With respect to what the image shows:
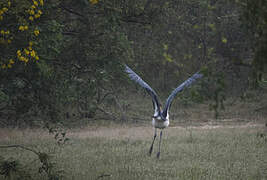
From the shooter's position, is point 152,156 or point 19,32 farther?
point 152,156

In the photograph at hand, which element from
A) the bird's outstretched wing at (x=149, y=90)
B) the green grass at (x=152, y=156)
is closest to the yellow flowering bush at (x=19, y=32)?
the green grass at (x=152, y=156)

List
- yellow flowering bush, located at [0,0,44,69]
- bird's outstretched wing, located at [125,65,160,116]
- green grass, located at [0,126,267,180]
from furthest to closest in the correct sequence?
bird's outstretched wing, located at [125,65,160,116] < green grass, located at [0,126,267,180] < yellow flowering bush, located at [0,0,44,69]

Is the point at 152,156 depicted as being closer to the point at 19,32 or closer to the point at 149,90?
the point at 149,90

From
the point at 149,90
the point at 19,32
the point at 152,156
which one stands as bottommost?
the point at 152,156

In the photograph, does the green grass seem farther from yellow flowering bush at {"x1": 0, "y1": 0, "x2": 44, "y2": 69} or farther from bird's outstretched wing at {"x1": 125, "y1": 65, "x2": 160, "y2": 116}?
yellow flowering bush at {"x1": 0, "y1": 0, "x2": 44, "y2": 69}

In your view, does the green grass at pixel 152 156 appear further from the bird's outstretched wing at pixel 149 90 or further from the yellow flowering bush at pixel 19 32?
the yellow flowering bush at pixel 19 32

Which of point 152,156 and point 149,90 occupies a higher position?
point 149,90

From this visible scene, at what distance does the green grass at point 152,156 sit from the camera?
303 inches

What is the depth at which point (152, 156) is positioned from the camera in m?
9.68

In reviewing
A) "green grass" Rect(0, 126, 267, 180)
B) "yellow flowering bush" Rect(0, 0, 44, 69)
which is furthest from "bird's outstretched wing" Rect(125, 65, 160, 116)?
"yellow flowering bush" Rect(0, 0, 44, 69)

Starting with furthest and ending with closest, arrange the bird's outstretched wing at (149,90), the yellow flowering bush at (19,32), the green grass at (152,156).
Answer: the bird's outstretched wing at (149,90), the green grass at (152,156), the yellow flowering bush at (19,32)

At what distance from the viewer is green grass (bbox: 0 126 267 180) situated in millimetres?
7691

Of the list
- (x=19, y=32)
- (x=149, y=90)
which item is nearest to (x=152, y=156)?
(x=149, y=90)

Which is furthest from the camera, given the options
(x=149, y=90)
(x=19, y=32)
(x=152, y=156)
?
(x=149, y=90)
